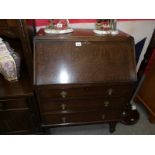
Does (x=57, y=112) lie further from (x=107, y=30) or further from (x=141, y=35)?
(x=141, y=35)

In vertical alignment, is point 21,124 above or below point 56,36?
below

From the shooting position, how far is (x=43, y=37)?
38.5 inches

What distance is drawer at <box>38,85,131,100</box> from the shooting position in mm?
1023

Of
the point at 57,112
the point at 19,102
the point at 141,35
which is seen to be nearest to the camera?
the point at 19,102

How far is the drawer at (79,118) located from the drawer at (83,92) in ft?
0.85

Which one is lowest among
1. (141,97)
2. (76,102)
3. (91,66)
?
(141,97)

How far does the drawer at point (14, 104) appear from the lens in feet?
3.57

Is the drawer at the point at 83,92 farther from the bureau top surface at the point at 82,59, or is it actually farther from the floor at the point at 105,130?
the floor at the point at 105,130

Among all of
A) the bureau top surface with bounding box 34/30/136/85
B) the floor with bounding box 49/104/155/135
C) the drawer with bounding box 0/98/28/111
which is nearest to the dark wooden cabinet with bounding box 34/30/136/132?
the bureau top surface with bounding box 34/30/136/85

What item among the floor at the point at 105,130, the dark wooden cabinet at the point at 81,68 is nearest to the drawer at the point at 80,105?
the dark wooden cabinet at the point at 81,68

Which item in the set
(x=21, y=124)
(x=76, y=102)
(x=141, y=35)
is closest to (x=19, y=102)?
(x=21, y=124)
